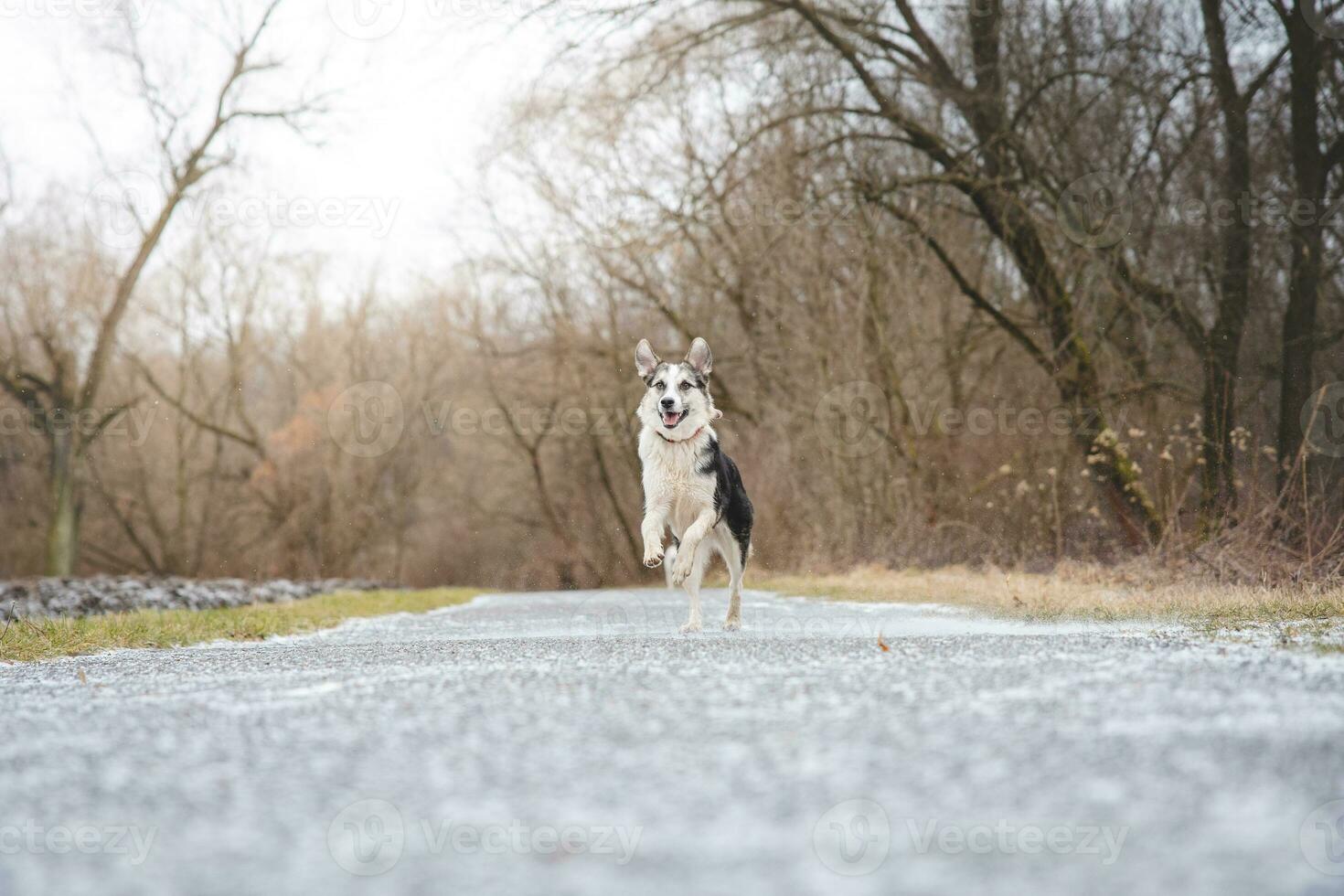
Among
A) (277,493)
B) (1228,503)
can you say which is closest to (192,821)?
(1228,503)

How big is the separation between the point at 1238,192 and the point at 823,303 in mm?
7541

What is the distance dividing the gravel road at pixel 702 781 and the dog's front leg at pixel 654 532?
2930 mm

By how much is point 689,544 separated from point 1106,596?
3.60 meters

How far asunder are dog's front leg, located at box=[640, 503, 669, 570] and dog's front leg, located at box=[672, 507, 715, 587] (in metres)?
0.14

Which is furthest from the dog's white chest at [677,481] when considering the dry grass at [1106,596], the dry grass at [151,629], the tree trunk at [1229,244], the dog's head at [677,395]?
the tree trunk at [1229,244]

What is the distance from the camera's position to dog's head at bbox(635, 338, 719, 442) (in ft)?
28.1

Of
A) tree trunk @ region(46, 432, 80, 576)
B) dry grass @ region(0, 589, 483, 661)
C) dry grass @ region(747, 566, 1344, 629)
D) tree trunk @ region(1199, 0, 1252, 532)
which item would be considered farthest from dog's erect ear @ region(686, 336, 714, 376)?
tree trunk @ region(46, 432, 80, 576)

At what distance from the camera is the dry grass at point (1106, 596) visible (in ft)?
23.7

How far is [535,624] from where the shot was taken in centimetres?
1016

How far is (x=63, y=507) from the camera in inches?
1041

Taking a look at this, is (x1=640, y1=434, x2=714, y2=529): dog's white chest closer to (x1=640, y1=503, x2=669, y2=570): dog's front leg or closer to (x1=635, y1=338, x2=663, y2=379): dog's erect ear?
(x1=640, y1=503, x2=669, y2=570): dog's front leg

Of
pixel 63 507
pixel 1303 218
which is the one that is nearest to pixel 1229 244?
pixel 1303 218

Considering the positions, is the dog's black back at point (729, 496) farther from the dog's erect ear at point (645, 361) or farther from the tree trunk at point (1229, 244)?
the tree trunk at point (1229, 244)

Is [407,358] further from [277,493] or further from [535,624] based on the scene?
[535,624]
